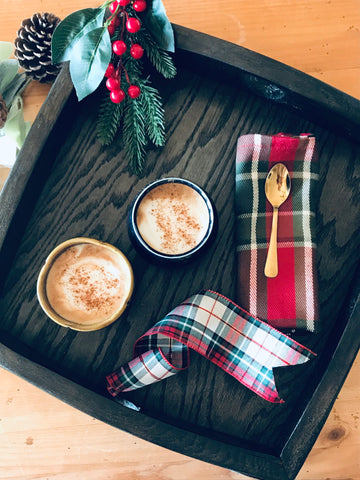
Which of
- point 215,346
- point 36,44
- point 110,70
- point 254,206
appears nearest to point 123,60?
point 110,70

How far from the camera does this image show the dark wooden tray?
1.95 ft

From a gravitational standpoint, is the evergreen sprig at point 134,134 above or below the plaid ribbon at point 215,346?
above

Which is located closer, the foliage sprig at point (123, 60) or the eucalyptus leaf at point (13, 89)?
the foliage sprig at point (123, 60)

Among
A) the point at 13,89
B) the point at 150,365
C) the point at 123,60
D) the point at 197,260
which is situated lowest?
the point at 150,365

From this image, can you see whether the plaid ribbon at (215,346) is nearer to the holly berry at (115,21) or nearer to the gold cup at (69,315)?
the gold cup at (69,315)

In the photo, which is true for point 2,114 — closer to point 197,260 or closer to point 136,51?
point 136,51

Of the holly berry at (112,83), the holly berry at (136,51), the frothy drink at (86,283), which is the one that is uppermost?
the holly berry at (136,51)

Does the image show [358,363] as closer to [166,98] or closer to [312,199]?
[312,199]

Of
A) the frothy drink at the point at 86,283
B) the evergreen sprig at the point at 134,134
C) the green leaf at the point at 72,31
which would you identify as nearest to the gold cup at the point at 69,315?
the frothy drink at the point at 86,283

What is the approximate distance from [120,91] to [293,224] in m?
0.30

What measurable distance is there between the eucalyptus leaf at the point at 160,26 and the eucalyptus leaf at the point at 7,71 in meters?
0.22

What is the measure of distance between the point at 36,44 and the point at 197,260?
0.40 meters

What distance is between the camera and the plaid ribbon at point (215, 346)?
61cm

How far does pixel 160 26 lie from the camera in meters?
0.62
